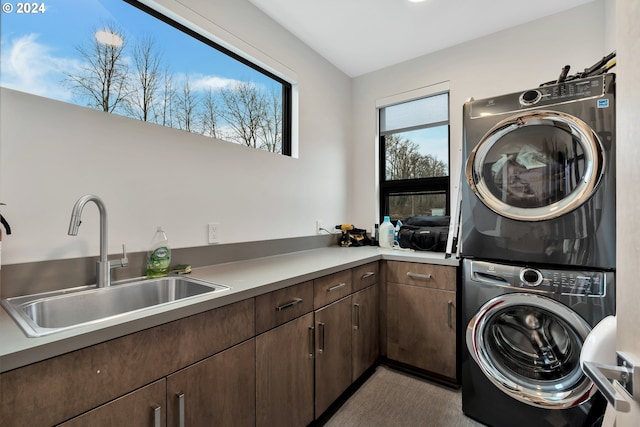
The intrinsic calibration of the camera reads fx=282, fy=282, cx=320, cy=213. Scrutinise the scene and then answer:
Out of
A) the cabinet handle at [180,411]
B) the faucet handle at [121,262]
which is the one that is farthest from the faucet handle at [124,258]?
the cabinet handle at [180,411]

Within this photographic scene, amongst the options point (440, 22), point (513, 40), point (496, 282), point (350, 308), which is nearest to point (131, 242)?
point (350, 308)

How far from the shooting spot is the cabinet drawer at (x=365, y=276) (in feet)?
5.96

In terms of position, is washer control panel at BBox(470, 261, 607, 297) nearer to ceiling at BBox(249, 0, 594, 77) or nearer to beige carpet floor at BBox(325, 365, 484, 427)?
beige carpet floor at BBox(325, 365, 484, 427)

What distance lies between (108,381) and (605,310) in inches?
74.6

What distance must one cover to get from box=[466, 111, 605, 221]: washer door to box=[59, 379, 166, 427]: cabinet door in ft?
5.43

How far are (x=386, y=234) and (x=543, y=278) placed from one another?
1.25 meters

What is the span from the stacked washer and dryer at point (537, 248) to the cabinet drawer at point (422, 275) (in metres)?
0.25

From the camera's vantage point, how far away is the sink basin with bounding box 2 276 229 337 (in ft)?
3.15

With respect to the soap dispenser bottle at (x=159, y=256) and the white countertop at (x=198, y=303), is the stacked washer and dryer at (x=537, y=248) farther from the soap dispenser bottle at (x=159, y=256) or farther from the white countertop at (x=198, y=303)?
the soap dispenser bottle at (x=159, y=256)

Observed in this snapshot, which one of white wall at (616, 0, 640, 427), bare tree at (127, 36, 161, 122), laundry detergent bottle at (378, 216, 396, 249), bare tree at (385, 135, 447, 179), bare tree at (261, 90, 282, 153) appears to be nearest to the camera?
white wall at (616, 0, 640, 427)

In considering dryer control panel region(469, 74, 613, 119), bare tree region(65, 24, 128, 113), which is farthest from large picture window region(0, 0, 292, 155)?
dryer control panel region(469, 74, 613, 119)

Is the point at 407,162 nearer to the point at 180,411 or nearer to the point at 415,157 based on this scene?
the point at 415,157

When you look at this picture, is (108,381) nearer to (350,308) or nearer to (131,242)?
(131,242)

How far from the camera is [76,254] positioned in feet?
3.81
